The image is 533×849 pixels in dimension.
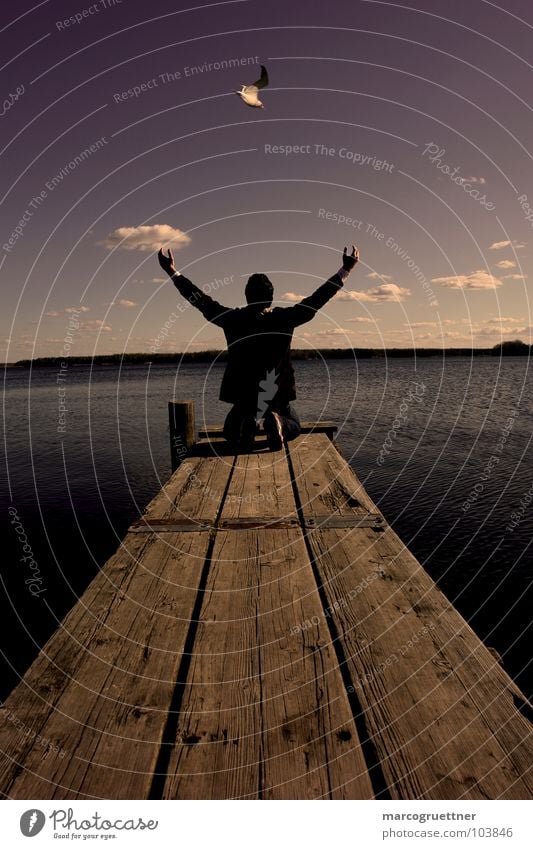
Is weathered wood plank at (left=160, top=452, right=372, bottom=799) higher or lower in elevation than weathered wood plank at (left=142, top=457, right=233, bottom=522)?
higher

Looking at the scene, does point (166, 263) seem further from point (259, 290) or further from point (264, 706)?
point (264, 706)

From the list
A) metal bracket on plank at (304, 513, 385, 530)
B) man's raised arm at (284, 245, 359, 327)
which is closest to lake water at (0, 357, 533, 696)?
metal bracket on plank at (304, 513, 385, 530)

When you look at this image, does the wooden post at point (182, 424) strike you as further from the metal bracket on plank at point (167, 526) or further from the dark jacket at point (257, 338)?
the metal bracket on plank at point (167, 526)

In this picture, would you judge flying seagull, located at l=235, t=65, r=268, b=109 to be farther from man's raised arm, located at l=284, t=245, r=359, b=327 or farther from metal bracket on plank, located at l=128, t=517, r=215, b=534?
metal bracket on plank, located at l=128, t=517, r=215, b=534

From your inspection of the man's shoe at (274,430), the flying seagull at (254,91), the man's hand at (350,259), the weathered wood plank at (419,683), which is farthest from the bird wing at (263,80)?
the weathered wood plank at (419,683)

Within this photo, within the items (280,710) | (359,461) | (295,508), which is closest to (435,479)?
(359,461)

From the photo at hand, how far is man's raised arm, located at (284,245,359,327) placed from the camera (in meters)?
7.27

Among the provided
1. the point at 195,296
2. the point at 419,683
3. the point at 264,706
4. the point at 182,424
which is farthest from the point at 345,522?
the point at 182,424

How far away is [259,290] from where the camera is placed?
8031mm

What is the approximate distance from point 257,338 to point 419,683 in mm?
5864

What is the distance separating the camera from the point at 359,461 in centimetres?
1764

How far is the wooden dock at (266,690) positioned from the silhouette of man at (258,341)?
3.90m

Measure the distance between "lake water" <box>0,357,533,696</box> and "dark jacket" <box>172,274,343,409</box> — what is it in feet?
15.0
